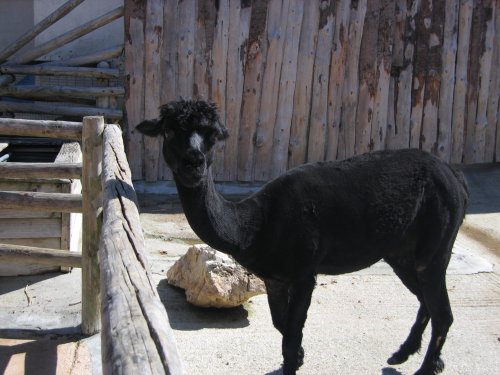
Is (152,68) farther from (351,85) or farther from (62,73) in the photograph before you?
(351,85)

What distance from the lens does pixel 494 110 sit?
9.70 m

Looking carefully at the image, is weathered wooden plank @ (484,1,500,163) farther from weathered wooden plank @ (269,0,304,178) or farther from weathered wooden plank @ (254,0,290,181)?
weathered wooden plank @ (254,0,290,181)

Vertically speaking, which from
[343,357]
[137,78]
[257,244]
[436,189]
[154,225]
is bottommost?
[343,357]

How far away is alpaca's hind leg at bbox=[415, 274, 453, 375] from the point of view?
464 centimetres

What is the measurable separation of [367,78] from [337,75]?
421mm

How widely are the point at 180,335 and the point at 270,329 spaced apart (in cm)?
74

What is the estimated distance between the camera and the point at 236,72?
8828 mm

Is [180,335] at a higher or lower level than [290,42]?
lower

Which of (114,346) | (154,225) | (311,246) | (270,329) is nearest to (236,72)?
(154,225)

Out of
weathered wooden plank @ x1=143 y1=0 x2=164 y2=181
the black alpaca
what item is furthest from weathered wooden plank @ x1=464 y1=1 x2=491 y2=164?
the black alpaca

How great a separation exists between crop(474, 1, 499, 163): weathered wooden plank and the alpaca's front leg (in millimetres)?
6318

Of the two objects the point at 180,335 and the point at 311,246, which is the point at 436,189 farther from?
the point at 180,335

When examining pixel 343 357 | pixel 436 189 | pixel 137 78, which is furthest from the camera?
pixel 137 78

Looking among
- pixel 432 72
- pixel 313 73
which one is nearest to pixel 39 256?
pixel 313 73
